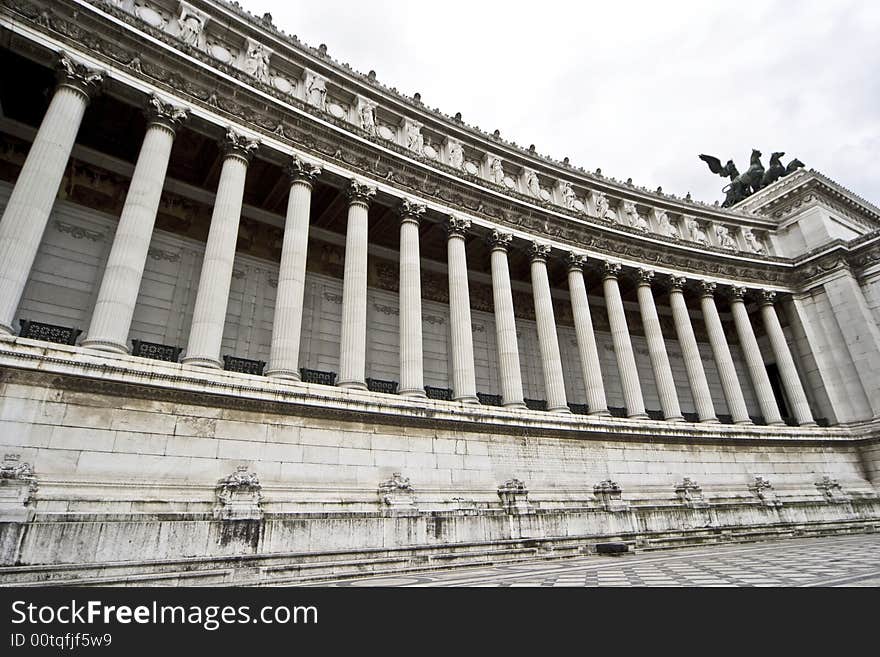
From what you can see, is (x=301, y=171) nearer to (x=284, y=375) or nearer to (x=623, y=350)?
(x=284, y=375)

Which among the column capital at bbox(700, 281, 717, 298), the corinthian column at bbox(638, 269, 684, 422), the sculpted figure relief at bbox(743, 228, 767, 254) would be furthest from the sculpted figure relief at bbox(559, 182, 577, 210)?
the sculpted figure relief at bbox(743, 228, 767, 254)

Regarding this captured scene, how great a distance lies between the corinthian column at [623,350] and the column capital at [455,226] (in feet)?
32.7

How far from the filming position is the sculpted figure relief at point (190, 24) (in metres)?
20.5

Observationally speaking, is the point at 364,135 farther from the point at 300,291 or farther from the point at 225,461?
the point at 225,461

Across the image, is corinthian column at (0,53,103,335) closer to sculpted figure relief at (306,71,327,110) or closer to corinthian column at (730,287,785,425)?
sculpted figure relief at (306,71,327,110)

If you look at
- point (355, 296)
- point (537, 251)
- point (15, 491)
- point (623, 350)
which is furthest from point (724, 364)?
point (15, 491)

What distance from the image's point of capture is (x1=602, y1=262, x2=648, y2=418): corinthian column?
25.9 m

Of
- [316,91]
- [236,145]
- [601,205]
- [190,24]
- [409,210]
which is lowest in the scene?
[409,210]

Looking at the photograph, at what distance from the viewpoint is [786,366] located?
106 feet

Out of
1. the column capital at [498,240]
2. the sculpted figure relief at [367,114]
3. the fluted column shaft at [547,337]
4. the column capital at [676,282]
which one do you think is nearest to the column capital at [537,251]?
the fluted column shaft at [547,337]

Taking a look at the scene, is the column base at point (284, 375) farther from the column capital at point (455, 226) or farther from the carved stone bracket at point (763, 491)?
the carved stone bracket at point (763, 491)

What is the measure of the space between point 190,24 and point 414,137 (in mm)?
11172

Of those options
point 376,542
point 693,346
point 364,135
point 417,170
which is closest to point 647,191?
point 693,346
